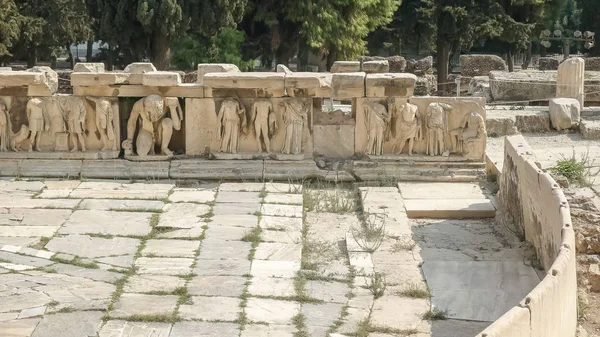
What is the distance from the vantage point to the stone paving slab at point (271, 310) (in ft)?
23.0

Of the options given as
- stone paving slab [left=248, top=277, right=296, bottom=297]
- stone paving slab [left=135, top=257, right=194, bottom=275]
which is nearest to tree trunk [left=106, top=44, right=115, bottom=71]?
stone paving slab [left=135, top=257, right=194, bottom=275]

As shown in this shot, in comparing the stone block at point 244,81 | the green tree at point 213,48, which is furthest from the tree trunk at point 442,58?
the stone block at point 244,81

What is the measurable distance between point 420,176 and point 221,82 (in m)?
2.64

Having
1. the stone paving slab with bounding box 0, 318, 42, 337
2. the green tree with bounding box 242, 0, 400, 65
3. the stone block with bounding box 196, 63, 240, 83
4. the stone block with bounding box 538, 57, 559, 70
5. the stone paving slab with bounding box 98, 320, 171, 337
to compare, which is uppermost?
the green tree with bounding box 242, 0, 400, 65

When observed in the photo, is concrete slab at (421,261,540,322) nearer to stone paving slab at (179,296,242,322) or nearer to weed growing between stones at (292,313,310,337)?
weed growing between stones at (292,313,310,337)

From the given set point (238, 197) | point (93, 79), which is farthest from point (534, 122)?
point (93, 79)

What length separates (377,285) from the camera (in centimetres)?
766

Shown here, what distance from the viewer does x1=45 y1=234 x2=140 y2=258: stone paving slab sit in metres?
8.55

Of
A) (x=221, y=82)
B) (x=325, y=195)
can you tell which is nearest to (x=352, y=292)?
(x=325, y=195)

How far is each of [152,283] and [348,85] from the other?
466 centimetres

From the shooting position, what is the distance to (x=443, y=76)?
3222 cm

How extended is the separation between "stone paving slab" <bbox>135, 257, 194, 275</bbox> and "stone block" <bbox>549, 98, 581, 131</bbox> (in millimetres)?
8303

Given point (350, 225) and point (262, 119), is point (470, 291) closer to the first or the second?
point (350, 225)

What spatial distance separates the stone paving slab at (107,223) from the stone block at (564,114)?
298 inches
